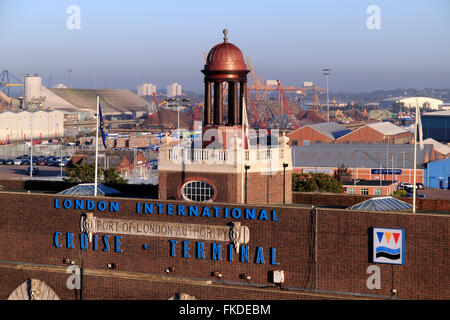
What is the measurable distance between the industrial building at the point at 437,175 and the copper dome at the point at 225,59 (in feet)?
290

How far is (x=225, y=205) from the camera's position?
41.7m

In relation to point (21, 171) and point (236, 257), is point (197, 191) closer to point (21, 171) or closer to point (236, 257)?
point (236, 257)

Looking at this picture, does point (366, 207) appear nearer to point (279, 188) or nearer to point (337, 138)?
point (279, 188)

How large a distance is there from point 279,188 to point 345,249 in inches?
315

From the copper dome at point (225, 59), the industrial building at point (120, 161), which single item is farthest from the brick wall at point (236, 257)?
the industrial building at point (120, 161)

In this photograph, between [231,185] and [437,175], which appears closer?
[231,185]

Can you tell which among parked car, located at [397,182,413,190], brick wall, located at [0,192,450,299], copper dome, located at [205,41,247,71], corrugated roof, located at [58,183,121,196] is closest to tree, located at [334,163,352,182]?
parked car, located at [397,182,413,190]

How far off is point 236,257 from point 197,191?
462 centimetres

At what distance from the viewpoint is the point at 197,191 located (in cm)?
4456

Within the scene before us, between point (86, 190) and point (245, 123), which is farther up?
point (245, 123)

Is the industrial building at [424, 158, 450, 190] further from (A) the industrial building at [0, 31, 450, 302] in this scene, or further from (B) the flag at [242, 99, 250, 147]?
(B) the flag at [242, 99, 250, 147]

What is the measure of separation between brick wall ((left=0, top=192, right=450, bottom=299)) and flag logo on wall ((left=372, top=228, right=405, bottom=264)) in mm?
291

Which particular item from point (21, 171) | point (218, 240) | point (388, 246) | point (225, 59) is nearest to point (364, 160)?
point (21, 171)
